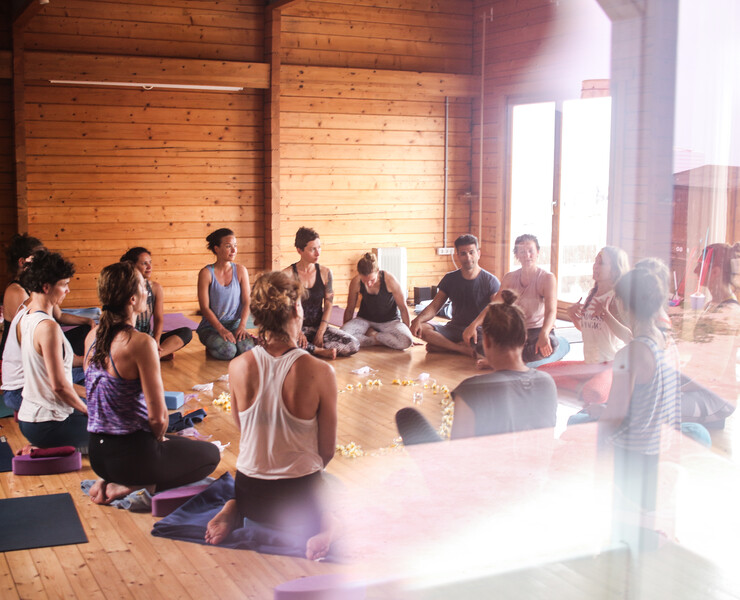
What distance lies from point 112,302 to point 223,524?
807 mm

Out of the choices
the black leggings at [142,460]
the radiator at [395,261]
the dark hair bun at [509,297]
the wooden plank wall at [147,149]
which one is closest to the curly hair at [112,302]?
the black leggings at [142,460]

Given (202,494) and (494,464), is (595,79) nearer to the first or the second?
(494,464)

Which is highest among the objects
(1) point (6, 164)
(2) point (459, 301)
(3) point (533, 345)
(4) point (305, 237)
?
(1) point (6, 164)

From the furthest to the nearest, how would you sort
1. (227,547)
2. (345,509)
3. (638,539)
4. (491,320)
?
(227,547)
(345,509)
(491,320)
(638,539)

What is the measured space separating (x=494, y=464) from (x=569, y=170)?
554 millimetres

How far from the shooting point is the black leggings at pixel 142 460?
261 centimetres

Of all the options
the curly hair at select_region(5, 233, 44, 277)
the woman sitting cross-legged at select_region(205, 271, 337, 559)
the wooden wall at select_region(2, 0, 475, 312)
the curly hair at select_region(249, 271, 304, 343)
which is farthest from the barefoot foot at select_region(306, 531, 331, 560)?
the wooden wall at select_region(2, 0, 475, 312)

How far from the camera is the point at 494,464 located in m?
1.43

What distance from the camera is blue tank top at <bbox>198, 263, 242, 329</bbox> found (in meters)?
4.83

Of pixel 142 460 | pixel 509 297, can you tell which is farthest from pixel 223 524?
pixel 509 297

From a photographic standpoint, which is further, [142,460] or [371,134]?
[371,134]

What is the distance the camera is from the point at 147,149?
637 centimetres

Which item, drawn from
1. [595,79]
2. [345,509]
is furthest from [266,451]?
[595,79]

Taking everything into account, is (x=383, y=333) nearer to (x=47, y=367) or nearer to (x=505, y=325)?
(x=47, y=367)
